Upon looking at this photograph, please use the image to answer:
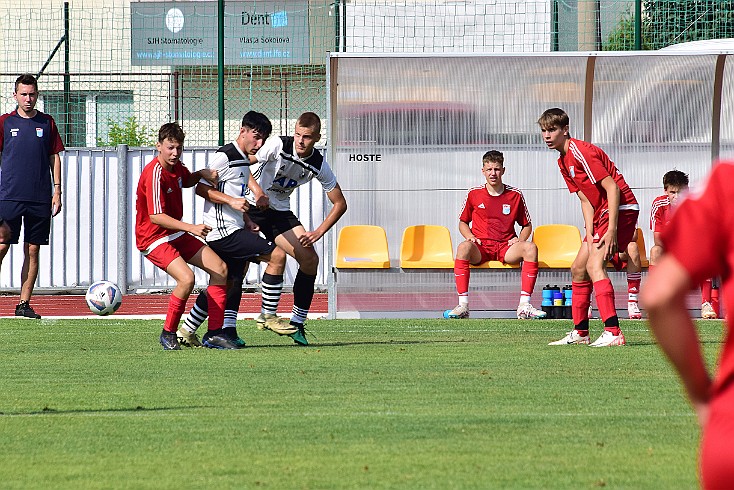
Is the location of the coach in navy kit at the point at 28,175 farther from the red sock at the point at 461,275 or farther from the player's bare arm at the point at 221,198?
the red sock at the point at 461,275

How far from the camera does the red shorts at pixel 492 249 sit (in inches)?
536

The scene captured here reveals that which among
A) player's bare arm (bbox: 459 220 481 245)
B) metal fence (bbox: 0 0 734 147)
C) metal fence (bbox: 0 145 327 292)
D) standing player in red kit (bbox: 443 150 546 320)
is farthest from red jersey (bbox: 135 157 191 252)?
metal fence (bbox: 0 145 327 292)

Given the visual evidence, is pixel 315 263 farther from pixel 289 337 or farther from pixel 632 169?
pixel 632 169

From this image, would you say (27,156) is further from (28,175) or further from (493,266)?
(493,266)

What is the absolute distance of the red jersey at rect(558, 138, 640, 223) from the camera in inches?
380

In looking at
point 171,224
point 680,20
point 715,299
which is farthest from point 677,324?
point 680,20

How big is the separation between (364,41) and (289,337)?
24.7ft

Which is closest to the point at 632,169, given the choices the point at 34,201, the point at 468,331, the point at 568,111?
the point at 568,111

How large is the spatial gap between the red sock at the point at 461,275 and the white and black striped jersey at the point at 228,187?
4033 millimetres

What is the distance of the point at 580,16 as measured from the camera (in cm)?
1839

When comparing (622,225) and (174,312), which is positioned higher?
(622,225)

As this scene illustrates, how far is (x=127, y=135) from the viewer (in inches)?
818

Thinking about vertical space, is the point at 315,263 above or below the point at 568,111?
below

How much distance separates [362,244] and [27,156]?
12.5 feet
